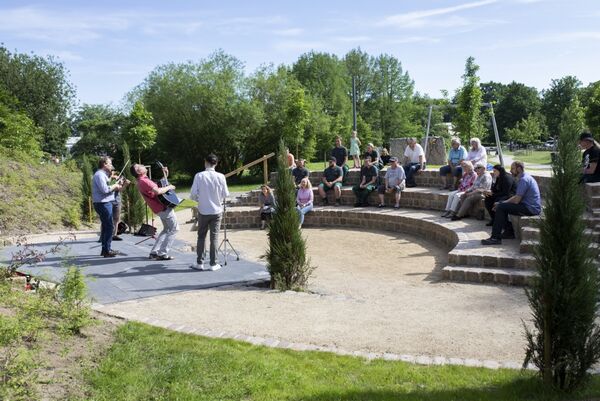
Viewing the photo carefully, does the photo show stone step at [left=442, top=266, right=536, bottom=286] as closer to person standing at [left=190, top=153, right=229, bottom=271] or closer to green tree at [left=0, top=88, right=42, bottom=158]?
person standing at [left=190, top=153, right=229, bottom=271]

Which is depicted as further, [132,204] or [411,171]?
[411,171]

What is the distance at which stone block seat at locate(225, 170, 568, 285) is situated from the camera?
7.91m

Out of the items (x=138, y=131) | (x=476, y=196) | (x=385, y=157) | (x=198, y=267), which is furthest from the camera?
(x=138, y=131)

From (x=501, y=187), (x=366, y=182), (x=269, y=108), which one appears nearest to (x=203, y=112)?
(x=269, y=108)

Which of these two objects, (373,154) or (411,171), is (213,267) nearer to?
(373,154)

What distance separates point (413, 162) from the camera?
1545cm

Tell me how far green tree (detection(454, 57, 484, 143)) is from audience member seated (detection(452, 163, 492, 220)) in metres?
10.6

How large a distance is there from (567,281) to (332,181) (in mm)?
11857

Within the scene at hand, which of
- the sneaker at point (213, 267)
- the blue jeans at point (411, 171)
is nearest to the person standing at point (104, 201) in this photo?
the sneaker at point (213, 267)

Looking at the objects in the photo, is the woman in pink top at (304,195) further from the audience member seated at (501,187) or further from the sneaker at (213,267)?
the sneaker at (213,267)

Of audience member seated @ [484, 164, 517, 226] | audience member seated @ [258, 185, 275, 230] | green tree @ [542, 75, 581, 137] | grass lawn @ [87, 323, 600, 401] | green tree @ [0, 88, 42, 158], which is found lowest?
grass lawn @ [87, 323, 600, 401]

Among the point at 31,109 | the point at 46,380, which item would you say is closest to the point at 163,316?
the point at 46,380

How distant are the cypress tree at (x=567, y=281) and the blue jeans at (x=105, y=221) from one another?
701 centimetres

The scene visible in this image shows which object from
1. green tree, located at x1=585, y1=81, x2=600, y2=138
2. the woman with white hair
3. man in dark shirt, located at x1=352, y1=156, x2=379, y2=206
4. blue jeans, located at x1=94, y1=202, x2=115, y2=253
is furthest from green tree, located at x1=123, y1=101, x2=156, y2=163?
green tree, located at x1=585, y1=81, x2=600, y2=138
